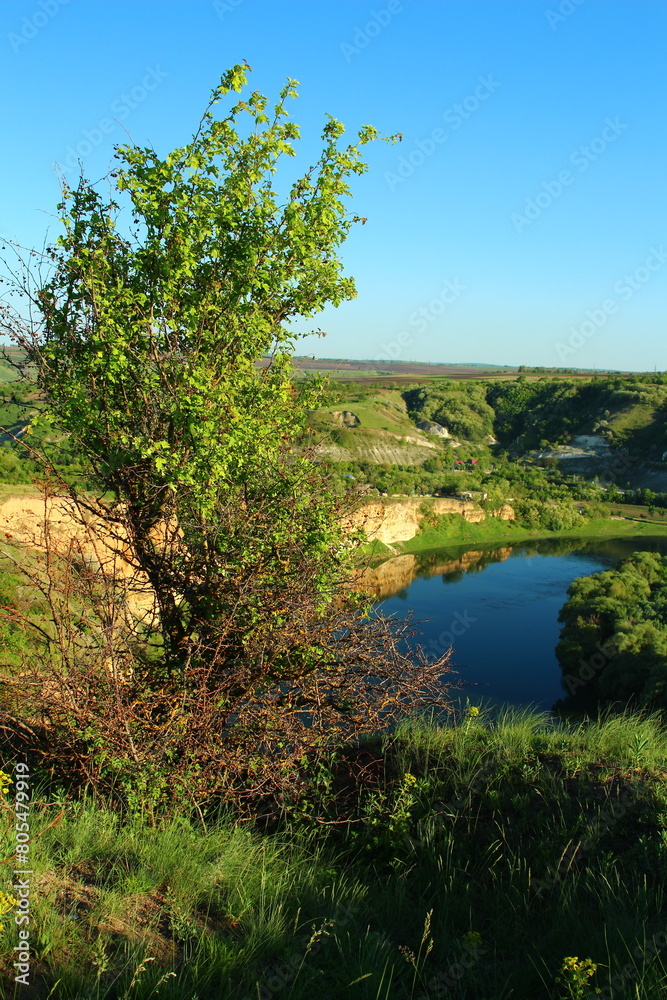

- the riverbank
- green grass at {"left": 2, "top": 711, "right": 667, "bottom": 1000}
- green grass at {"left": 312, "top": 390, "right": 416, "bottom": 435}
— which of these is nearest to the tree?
green grass at {"left": 2, "top": 711, "right": 667, "bottom": 1000}

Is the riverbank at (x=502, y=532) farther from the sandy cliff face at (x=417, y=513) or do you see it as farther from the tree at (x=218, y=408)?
the tree at (x=218, y=408)

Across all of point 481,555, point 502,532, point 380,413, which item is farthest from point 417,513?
point 380,413

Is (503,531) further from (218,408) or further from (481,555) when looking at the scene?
(218,408)

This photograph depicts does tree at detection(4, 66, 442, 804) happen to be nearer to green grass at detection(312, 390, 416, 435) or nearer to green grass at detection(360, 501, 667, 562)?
green grass at detection(360, 501, 667, 562)

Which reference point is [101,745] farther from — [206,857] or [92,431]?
[92,431]

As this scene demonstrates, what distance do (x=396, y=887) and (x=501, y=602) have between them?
33.1 metres

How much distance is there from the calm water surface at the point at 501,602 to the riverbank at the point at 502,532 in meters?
1.10

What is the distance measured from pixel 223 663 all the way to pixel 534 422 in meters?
91.7

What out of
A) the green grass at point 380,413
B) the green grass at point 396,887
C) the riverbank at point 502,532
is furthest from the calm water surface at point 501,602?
the green grass at point 380,413

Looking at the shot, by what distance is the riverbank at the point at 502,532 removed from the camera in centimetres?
4772

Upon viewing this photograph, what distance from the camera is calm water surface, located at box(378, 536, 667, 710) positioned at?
79.7 feet

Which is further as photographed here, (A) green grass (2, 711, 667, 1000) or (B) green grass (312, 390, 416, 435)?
(B) green grass (312, 390, 416, 435)

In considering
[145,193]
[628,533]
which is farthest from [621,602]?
[628,533]

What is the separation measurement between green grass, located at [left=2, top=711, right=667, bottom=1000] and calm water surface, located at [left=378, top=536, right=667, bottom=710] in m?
10.6
